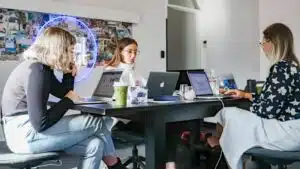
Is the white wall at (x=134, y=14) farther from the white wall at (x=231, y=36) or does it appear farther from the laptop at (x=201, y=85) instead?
the laptop at (x=201, y=85)

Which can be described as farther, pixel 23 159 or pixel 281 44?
pixel 281 44

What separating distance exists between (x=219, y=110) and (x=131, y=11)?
92.3 inches

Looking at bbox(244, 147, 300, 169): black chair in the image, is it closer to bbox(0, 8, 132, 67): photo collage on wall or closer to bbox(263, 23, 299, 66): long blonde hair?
bbox(263, 23, 299, 66): long blonde hair

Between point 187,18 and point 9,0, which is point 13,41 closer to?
point 9,0

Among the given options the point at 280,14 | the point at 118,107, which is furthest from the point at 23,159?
the point at 280,14

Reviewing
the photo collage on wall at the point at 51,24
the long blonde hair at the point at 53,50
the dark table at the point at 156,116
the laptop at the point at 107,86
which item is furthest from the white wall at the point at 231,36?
the long blonde hair at the point at 53,50

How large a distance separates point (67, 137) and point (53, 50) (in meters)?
0.47

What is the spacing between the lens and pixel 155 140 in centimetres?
208

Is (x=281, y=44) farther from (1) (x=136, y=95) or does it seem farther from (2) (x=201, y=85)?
(1) (x=136, y=95)

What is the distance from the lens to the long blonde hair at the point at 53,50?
6.33 feet

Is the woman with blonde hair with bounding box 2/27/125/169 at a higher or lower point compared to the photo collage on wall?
lower

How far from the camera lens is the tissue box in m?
2.13

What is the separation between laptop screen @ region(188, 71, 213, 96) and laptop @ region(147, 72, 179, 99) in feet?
0.40

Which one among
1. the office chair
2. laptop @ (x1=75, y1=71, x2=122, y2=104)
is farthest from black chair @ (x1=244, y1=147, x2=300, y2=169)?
laptop @ (x1=75, y1=71, x2=122, y2=104)
